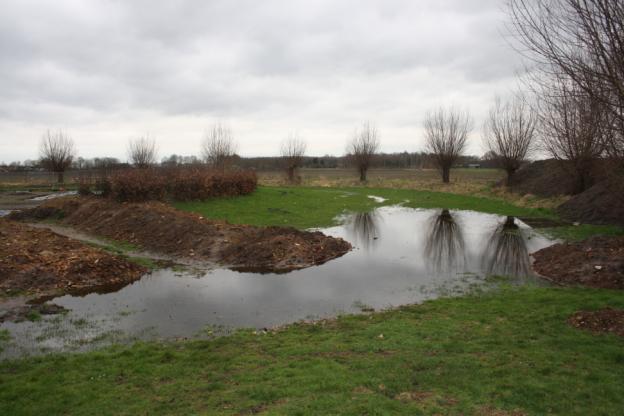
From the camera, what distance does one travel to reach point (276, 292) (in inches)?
418

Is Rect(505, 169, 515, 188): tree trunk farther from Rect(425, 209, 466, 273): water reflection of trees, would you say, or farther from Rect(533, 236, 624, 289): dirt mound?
Rect(533, 236, 624, 289): dirt mound

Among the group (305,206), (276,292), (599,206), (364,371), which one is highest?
(599,206)

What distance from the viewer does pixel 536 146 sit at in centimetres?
3150

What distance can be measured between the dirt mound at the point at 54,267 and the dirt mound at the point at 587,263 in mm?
11854

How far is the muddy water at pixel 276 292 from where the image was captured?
26.6 feet

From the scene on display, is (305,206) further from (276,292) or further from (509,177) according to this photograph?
(509,177)

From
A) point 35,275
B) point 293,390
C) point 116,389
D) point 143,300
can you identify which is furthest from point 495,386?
point 35,275

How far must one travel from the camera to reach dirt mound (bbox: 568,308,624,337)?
6885 millimetres

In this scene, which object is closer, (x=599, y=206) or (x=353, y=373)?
(x=353, y=373)

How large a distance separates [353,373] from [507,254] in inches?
423

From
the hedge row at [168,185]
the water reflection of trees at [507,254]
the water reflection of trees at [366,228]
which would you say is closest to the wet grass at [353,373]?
the water reflection of trees at [507,254]

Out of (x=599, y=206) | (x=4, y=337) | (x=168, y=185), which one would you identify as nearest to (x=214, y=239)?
(x=4, y=337)

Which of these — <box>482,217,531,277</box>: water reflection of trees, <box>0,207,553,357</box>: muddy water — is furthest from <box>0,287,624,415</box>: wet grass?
<box>482,217,531,277</box>: water reflection of trees

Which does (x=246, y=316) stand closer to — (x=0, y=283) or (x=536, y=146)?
(x=0, y=283)
